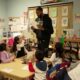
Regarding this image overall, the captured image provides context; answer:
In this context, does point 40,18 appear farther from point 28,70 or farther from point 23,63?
point 28,70

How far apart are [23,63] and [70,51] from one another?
172cm

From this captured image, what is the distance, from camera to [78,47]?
4.05 meters

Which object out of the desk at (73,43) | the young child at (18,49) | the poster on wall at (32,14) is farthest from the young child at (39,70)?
the poster on wall at (32,14)

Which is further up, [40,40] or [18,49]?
[40,40]

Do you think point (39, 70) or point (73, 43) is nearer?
point (39, 70)

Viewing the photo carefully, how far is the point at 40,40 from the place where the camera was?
11.6 feet

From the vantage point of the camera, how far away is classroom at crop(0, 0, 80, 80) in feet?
7.30

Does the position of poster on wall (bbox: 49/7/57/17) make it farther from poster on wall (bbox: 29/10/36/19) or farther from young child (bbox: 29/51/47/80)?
young child (bbox: 29/51/47/80)

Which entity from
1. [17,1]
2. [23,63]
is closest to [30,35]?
[17,1]

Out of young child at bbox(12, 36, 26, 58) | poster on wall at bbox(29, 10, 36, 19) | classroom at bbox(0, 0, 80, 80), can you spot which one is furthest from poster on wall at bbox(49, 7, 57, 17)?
young child at bbox(12, 36, 26, 58)

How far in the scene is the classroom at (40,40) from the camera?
2.23m

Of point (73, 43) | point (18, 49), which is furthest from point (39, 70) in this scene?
point (73, 43)

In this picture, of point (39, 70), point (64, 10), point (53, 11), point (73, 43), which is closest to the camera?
point (39, 70)

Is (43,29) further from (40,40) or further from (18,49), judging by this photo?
(18,49)
